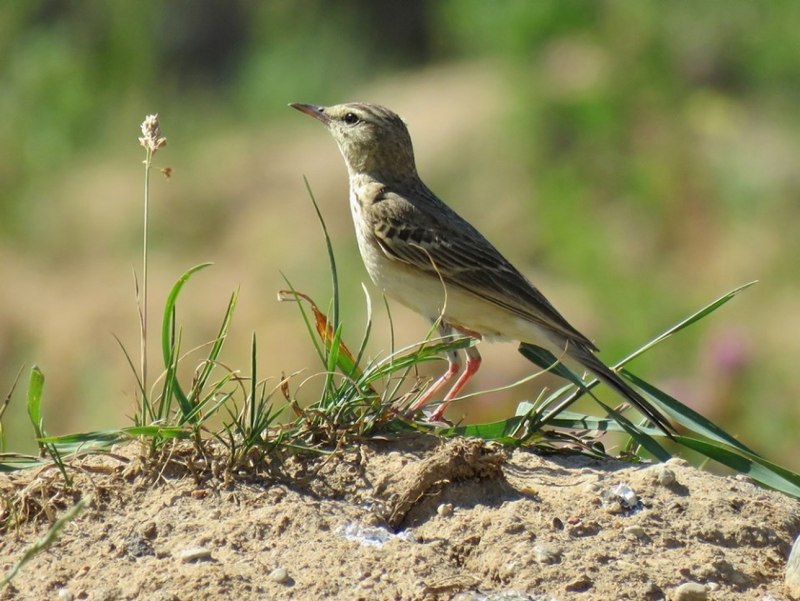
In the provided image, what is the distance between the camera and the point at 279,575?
377 centimetres

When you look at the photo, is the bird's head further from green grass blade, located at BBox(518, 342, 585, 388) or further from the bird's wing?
green grass blade, located at BBox(518, 342, 585, 388)

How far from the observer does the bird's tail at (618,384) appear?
5062 mm

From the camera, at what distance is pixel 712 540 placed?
4.10 m

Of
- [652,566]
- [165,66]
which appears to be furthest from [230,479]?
[165,66]

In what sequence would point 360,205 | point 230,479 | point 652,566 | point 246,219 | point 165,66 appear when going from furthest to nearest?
point 165,66
point 246,219
point 360,205
point 230,479
point 652,566

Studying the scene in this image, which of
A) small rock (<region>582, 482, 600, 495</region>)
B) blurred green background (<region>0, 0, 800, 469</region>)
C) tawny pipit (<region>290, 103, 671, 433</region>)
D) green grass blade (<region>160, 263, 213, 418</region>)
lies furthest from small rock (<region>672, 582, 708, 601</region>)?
blurred green background (<region>0, 0, 800, 469</region>)

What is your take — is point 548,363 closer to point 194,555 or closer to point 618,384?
point 618,384

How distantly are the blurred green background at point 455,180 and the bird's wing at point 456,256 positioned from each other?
10.8 feet

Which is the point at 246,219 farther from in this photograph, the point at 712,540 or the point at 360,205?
the point at 712,540

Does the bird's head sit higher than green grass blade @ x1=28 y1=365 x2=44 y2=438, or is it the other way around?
the bird's head

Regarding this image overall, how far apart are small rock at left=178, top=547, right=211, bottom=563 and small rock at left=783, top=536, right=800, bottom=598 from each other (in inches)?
63.1

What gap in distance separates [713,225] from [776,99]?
2.15 meters

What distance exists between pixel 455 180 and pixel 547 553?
1180cm

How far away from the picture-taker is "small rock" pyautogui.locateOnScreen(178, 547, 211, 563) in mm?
3859
